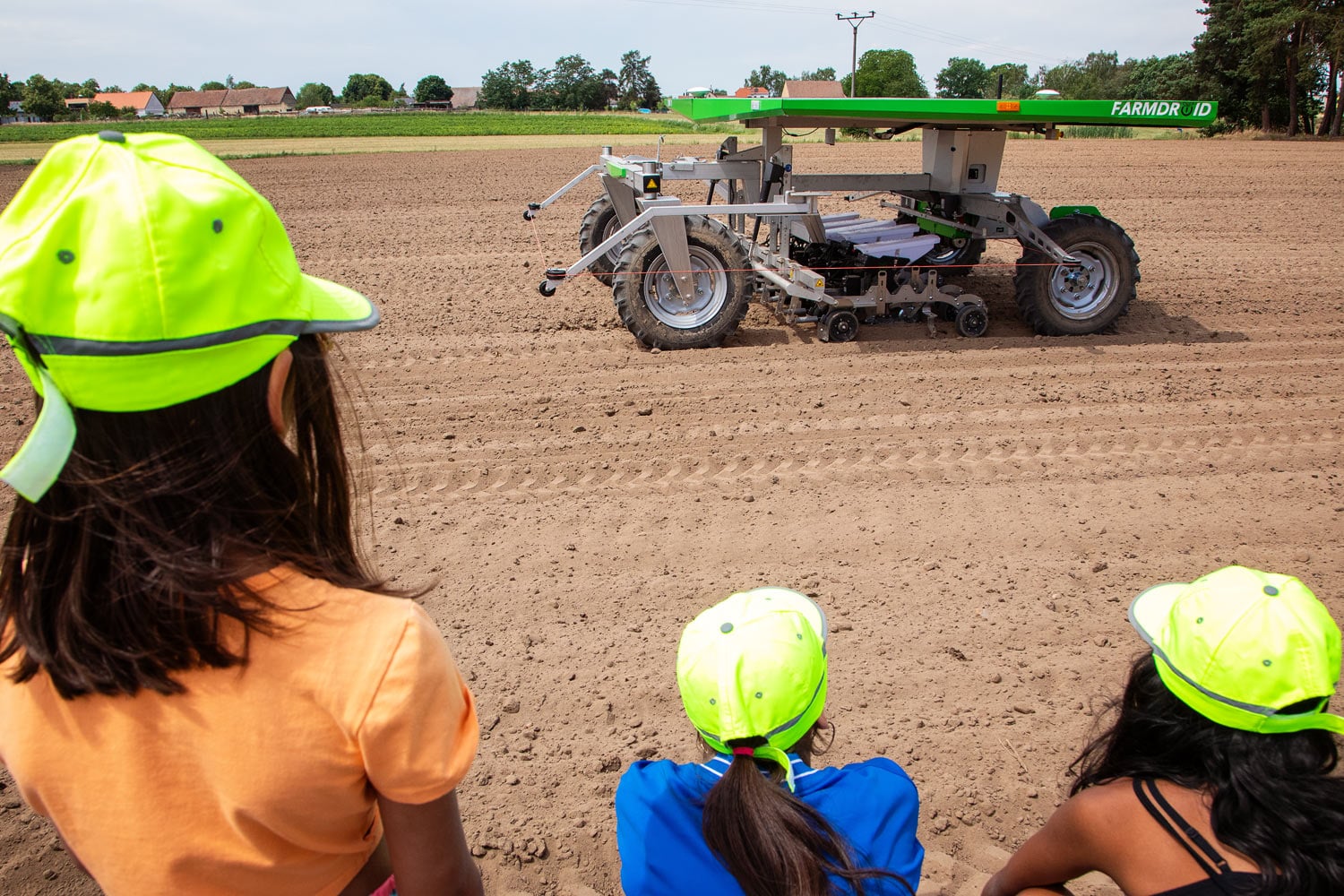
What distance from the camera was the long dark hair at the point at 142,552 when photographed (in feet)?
3.58

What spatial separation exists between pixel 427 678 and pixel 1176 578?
413 cm

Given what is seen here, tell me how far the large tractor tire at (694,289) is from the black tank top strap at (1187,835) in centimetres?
575

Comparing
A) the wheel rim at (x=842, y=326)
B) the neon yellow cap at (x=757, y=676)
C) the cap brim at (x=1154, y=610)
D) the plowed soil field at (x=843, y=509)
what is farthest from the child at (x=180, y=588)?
the wheel rim at (x=842, y=326)

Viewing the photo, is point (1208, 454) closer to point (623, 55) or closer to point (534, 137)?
point (534, 137)

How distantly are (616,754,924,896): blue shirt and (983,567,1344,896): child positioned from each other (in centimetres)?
42

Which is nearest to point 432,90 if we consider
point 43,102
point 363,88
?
point 363,88

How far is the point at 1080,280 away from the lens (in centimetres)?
796

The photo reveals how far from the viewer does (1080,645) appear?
3852 millimetres

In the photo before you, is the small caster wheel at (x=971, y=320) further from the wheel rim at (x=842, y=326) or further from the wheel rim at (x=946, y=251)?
the wheel rim at (x=842, y=326)

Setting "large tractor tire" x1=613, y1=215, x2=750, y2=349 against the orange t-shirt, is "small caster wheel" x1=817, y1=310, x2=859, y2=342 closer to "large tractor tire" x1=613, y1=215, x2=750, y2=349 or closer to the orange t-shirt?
"large tractor tire" x1=613, y1=215, x2=750, y2=349

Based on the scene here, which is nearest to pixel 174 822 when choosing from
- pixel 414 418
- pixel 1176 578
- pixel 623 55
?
pixel 1176 578

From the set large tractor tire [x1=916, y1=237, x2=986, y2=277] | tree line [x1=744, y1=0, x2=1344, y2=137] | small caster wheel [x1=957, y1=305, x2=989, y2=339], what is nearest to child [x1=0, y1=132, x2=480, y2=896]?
small caster wheel [x1=957, y1=305, x2=989, y2=339]

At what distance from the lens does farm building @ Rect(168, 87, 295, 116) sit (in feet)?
320

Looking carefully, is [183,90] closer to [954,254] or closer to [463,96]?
[463,96]
